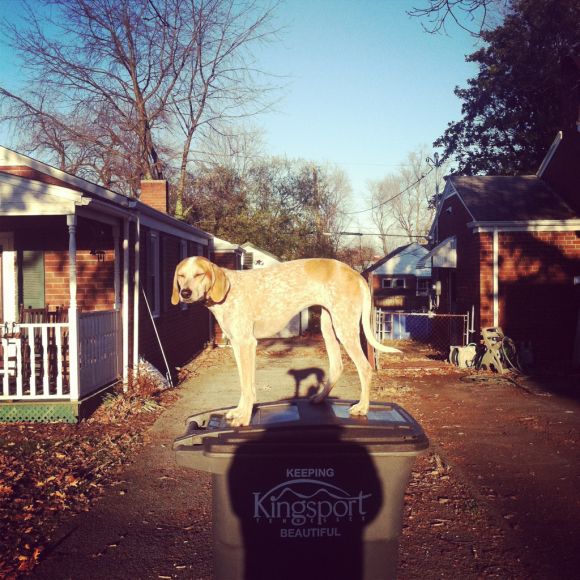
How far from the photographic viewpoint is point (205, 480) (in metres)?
5.60

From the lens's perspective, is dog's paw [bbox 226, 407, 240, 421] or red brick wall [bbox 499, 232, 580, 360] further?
red brick wall [bbox 499, 232, 580, 360]

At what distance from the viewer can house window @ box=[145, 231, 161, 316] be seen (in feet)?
36.8

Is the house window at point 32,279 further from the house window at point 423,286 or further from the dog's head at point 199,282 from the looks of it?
the house window at point 423,286

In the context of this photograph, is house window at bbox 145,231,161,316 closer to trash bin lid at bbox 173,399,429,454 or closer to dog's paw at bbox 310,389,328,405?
dog's paw at bbox 310,389,328,405

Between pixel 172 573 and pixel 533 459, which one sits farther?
pixel 533 459

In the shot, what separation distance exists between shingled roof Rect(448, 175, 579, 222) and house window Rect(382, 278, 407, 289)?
385 inches

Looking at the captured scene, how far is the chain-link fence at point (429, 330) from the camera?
553 inches

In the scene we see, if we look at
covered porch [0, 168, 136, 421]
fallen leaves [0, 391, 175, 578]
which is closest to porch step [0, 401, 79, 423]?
covered porch [0, 168, 136, 421]

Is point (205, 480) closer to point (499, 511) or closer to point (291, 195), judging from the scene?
point (499, 511)

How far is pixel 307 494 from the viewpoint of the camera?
2.63 meters

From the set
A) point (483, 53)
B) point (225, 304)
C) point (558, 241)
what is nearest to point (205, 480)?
point (225, 304)

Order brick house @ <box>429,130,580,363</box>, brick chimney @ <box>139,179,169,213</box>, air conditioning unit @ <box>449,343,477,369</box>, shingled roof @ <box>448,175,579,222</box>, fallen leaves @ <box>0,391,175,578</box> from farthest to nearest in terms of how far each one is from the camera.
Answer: brick chimney @ <box>139,179,169,213</box>, shingled roof @ <box>448,175,579,222</box>, brick house @ <box>429,130,580,363</box>, air conditioning unit @ <box>449,343,477,369</box>, fallen leaves @ <box>0,391,175,578</box>

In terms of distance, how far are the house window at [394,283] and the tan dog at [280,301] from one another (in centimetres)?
2262

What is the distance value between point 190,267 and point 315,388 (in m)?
7.57
